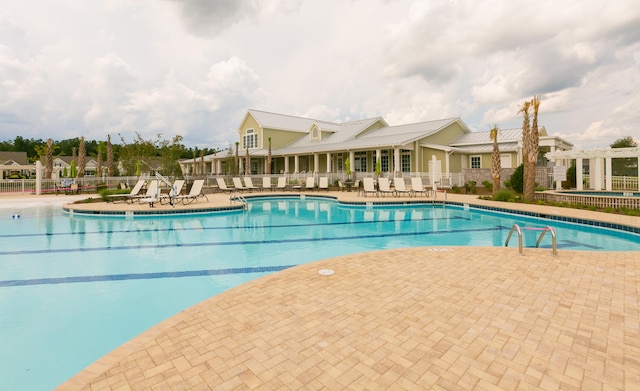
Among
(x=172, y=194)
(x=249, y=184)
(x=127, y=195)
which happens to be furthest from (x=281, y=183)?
(x=127, y=195)

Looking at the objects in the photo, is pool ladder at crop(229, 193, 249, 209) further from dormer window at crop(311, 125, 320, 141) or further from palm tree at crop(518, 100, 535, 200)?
dormer window at crop(311, 125, 320, 141)

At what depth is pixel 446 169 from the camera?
75.4 feet

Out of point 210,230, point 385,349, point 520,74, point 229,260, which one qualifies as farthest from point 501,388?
point 520,74

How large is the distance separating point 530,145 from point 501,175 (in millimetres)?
6094

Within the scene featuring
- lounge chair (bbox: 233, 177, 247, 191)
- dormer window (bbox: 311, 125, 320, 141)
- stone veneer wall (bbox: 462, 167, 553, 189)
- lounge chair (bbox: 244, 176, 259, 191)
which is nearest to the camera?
stone veneer wall (bbox: 462, 167, 553, 189)

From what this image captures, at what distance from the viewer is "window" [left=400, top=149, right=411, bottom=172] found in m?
24.8

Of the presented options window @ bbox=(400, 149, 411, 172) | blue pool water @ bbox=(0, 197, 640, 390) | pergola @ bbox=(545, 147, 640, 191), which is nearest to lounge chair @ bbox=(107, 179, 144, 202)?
blue pool water @ bbox=(0, 197, 640, 390)

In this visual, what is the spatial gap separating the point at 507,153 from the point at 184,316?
24122mm

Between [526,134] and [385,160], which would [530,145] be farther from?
[385,160]

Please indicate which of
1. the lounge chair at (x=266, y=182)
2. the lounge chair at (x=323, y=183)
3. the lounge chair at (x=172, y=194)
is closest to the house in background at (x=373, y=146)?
the lounge chair at (x=323, y=183)

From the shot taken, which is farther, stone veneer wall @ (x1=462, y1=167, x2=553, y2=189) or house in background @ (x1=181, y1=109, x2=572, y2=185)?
house in background @ (x1=181, y1=109, x2=572, y2=185)

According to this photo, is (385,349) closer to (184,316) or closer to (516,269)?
(184,316)

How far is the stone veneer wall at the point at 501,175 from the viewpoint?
759 inches

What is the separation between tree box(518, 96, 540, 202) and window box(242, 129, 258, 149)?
2583 cm
